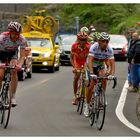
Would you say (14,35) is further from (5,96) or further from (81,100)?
(81,100)

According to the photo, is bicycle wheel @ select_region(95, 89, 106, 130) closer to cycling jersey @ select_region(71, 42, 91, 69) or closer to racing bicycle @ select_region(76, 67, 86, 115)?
racing bicycle @ select_region(76, 67, 86, 115)

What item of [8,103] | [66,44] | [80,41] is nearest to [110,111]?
[80,41]

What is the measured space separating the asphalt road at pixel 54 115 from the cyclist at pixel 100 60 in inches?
30.8

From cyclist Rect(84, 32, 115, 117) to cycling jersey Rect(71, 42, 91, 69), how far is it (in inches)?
63.0

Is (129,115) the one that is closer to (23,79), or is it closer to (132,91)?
(132,91)

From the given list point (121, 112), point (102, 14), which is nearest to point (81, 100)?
point (121, 112)

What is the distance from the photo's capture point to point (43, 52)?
28.6 metres

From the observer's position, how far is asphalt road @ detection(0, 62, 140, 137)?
1166 centimetres

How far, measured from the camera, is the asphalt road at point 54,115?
11.7 metres

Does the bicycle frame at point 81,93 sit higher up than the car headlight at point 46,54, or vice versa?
the bicycle frame at point 81,93

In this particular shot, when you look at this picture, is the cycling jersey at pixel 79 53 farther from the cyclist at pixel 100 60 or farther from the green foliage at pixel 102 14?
the green foliage at pixel 102 14

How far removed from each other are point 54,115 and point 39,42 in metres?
15.5

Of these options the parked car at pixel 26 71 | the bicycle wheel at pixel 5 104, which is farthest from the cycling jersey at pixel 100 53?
the parked car at pixel 26 71

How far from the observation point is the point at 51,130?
11.8m
